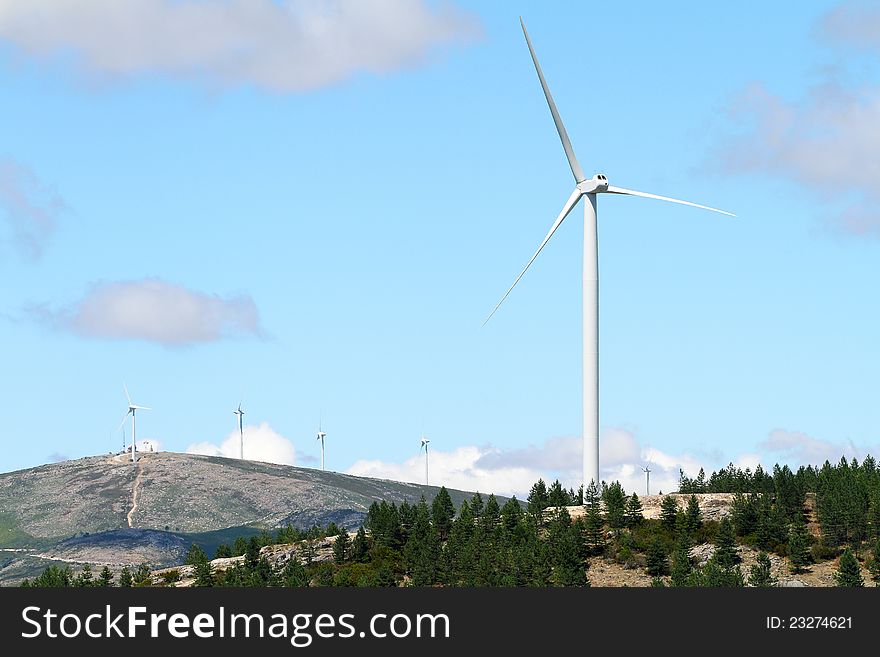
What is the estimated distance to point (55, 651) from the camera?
8219cm

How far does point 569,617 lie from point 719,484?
4072 inches

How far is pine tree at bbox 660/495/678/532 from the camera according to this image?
539ft

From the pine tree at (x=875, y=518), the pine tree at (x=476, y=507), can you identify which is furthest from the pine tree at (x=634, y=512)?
the pine tree at (x=875, y=518)

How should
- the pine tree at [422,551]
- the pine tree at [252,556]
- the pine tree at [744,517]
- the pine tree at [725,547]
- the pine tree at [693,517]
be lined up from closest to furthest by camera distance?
the pine tree at [725,547], the pine tree at [422,551], the pine tree at [744,517], the pine tree at [693,517], the pine tree at [252,556]

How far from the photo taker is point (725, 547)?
15300cm

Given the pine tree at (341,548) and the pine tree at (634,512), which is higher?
the pine tree at (634,512)

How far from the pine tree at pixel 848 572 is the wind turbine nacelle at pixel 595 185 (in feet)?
177

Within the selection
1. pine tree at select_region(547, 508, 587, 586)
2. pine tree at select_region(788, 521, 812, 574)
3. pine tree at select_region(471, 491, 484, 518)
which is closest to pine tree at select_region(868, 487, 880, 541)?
pine tree at select_region(788, 521, 812, 574)

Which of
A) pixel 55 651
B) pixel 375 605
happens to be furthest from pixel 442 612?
pixel 55 651

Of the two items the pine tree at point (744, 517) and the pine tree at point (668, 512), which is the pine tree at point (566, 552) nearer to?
the pine tree at point (668, 512)

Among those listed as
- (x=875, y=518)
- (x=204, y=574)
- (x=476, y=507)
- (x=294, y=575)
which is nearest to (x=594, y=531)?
(x=476, y=507)

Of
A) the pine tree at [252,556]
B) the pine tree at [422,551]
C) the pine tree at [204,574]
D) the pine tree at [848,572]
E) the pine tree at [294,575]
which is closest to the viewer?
the pine tree at [848,572]

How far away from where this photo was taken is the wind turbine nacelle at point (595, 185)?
171125 millimetres

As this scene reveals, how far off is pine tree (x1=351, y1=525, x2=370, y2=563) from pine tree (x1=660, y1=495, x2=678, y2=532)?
3731 cm
